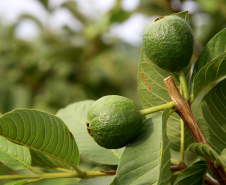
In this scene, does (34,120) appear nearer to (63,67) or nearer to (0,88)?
(63,67)

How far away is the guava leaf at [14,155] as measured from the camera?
1014 millimetres

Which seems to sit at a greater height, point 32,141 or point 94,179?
point 32,141

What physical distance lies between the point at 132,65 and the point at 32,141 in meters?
2.64

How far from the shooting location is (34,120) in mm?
877

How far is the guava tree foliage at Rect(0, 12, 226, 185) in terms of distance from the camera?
807 mm

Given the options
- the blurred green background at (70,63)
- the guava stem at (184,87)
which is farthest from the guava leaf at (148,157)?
the blurred green background at (70,63)

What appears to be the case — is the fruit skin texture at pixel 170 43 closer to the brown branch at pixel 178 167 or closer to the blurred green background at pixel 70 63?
the brown branch at pixel 178 167

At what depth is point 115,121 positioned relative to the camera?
0.84 meters

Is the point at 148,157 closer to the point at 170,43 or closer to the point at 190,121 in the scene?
the point at 190,121

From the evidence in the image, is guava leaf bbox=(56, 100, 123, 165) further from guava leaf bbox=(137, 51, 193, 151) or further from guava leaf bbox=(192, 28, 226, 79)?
guava leaf bbox=(192, 28, 226, 79)

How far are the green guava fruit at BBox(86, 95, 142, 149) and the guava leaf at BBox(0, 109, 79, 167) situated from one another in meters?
0.12

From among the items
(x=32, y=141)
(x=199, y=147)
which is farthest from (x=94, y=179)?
(x=199, y=147)

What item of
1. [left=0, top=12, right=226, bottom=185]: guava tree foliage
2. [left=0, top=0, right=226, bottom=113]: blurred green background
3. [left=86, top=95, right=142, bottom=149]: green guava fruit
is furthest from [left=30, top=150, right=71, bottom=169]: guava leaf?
[left=0, top=0, right=226, bottom=113]: blurred green background

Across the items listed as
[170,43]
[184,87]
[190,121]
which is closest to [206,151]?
[190,121]
